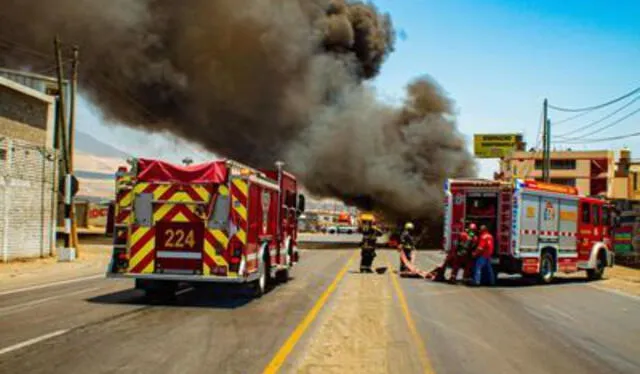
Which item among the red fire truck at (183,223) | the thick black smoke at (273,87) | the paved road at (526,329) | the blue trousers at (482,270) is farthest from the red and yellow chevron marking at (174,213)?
the thick black smoke at (273,87)

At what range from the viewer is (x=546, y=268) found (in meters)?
17.7

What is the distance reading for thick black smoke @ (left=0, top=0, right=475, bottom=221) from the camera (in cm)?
3747

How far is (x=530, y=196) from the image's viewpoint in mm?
16781

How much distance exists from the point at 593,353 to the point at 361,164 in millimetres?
37996

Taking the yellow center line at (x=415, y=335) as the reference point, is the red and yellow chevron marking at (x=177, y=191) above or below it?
above

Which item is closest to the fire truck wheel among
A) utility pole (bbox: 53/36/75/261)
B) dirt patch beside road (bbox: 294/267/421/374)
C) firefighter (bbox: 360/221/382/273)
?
firefighter (bbox: 360/221/382/273)

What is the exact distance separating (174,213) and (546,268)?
35.7 feet

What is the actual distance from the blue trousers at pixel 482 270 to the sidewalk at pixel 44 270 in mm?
10139

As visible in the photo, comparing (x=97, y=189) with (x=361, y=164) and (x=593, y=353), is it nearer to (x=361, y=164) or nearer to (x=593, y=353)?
(x=361, y=164)

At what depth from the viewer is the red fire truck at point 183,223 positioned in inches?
429

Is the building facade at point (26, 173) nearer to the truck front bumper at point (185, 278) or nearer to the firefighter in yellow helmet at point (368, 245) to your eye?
the firefighter in yellow helmet at point (368, 245)

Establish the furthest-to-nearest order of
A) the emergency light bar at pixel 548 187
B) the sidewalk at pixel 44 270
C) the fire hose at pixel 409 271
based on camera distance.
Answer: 1. the fire hose at pixel 409 271
2. the emergency light bar at pixel 548 187
3. the sidewalk at pixel 44 270

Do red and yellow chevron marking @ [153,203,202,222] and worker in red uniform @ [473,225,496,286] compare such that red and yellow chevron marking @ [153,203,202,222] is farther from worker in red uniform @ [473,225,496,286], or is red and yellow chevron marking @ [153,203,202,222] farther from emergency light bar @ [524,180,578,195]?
emergency light bar @ [524,180,578,195]

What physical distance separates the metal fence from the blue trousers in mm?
13944
